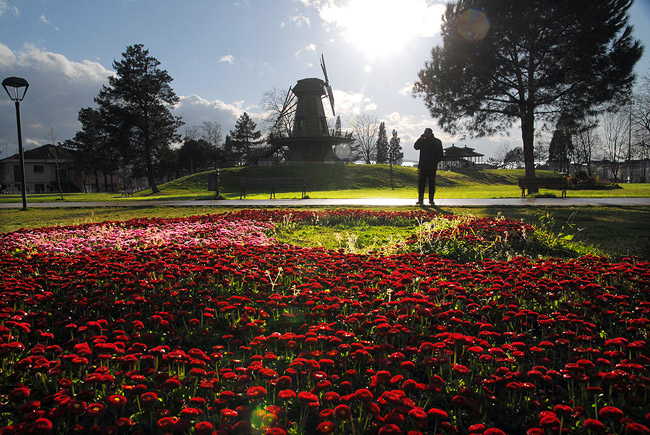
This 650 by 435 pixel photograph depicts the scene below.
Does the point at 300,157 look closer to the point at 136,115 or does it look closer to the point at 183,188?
the point at 183,188

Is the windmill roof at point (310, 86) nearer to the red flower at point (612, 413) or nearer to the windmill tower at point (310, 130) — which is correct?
the windmill tower at point (310, 130)

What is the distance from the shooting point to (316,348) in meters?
2.86

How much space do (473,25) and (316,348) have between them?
26929 mm

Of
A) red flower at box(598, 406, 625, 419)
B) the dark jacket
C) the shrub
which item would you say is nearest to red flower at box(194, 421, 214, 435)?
red flower at box(598, 406, 625, 419)

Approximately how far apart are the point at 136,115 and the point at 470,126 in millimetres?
30473

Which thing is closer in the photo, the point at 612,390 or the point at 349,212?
the point at 612,390

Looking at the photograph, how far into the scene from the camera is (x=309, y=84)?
5025cm

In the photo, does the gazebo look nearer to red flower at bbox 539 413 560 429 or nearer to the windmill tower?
the windmill tower

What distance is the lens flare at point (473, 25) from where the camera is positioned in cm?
2388

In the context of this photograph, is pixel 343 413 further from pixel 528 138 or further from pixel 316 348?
pixel 528 138

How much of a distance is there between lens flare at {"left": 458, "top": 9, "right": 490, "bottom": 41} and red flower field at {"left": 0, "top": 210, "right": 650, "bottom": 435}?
75.2 ft

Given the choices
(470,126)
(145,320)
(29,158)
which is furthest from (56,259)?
(29,158)

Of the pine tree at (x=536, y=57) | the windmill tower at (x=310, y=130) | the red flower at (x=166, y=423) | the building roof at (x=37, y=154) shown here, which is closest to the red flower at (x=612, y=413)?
the red flower at (x=166, y=423)

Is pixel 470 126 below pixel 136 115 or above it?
below
